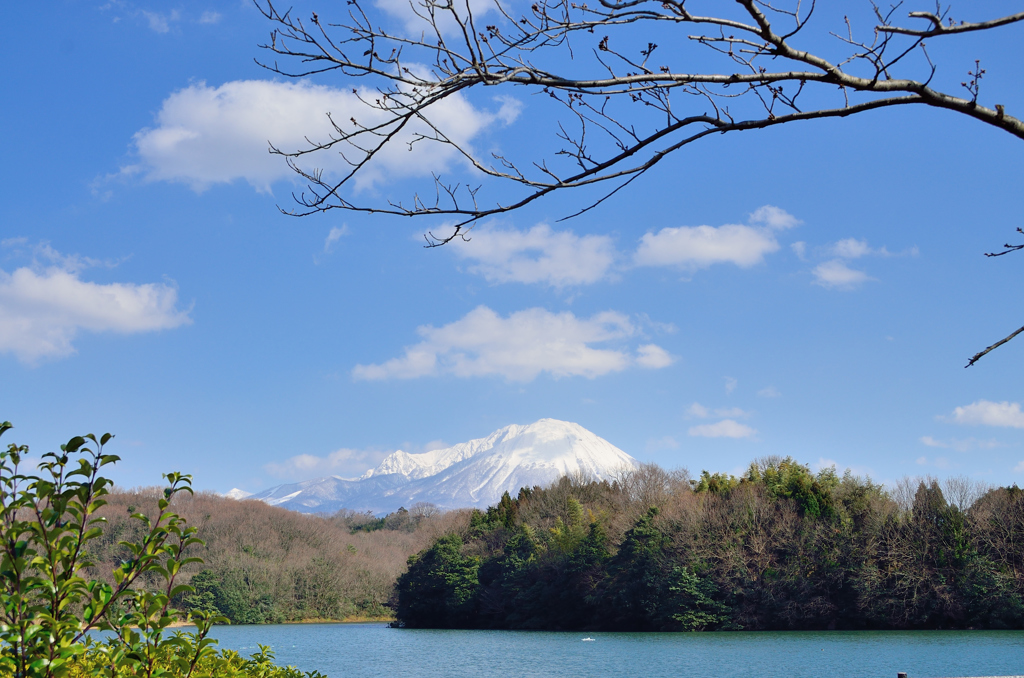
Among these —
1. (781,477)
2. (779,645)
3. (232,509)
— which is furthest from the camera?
(232,509)

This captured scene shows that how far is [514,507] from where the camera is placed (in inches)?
2076

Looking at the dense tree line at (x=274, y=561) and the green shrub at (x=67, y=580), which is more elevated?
the green shrub at (x=67, y=580)

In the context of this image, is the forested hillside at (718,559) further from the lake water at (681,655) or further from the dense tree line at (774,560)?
the lake water at (681,655)

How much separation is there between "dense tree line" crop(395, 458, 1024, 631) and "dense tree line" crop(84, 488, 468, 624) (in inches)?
512

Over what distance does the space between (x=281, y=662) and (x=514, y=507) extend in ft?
87.8

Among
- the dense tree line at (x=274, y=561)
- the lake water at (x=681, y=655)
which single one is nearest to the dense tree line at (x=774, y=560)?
the lake water at (x=681, y=655)

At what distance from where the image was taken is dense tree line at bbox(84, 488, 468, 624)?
175ft

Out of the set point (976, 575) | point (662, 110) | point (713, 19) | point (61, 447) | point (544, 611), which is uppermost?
point (713, 19)

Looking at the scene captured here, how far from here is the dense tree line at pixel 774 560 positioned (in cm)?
3309

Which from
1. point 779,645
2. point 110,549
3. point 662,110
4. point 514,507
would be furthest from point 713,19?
point 110,549

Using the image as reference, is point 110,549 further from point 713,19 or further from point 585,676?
point 713,19

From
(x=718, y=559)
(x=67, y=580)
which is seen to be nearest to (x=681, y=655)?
(x=718, y=559)

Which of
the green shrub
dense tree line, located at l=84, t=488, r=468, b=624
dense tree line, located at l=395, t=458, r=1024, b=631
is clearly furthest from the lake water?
dense tree line, located at l=84, t=488, r=468, b=624

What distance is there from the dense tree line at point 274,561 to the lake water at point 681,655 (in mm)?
19840
